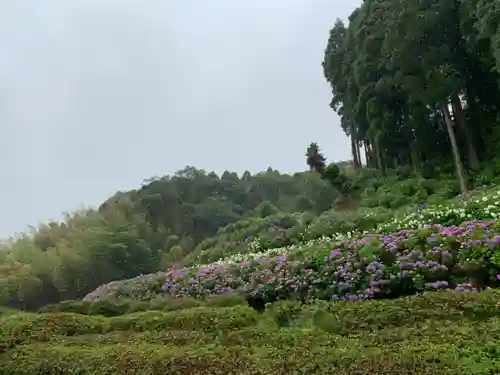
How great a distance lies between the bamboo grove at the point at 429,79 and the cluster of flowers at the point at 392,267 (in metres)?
7.32

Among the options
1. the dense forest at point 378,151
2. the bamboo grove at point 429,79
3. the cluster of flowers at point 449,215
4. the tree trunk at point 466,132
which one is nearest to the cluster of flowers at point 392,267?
the cluster of flowers at point 449,215

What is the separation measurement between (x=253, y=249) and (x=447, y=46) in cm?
780

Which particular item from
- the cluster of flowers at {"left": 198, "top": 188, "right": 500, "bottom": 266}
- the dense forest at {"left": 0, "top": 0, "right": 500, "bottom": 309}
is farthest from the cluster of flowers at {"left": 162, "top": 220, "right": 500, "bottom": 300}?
the dense forest at {"left": 0, "top": 0, "right": 500, "bottom": 309}

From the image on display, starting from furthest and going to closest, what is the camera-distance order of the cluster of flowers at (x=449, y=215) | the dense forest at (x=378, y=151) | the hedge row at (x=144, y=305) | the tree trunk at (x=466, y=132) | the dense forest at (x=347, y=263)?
the tree trunk at (x=466, y=132)
the dense forest at (x=378, y=151)
the cluster of flowers at (x=449, y=215)
the hedge row at (x=144, y=305)
the dense forest at (x=347, y=263)

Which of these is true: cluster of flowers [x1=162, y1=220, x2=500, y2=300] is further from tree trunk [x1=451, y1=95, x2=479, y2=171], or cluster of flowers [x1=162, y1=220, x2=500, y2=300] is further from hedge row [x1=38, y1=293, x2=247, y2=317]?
tree trunk [x1=451, y1=95, x2=479, y2=171]

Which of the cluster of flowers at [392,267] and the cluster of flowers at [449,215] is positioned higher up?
the cluster of flowers at [449,215]

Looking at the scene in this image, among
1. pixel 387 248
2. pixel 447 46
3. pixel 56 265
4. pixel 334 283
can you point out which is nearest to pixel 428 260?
pixel 387 248

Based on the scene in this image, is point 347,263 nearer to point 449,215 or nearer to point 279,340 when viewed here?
point 449,215

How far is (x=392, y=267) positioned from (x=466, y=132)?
39.1 feet

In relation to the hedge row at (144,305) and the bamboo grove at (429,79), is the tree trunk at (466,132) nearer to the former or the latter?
the bamboo grove at (429,79)

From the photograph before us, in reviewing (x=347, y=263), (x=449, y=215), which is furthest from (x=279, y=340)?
(x=449, y=215)

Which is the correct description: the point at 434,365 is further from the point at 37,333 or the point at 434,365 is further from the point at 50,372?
the point at 37,333

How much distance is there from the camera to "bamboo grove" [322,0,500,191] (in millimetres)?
15867

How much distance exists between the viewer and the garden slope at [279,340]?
3.91 meters
